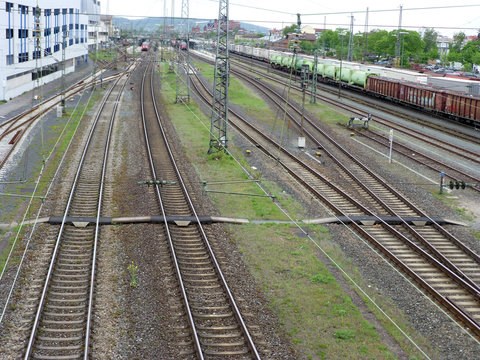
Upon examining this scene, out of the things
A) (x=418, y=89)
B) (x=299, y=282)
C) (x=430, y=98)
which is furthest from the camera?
(x=418, y=89)

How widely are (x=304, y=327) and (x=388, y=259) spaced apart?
16.6 feet

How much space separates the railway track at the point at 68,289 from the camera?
401 inches

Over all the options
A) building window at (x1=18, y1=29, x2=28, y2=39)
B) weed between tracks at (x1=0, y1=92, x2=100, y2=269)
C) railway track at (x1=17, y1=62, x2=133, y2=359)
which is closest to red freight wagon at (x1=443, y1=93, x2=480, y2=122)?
weed between tracks at (x1=0, y1=92, x2=100, y2=269)

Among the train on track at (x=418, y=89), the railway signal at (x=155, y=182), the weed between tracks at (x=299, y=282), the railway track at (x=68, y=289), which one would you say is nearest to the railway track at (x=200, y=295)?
the railway signal at (x=155, y=182)

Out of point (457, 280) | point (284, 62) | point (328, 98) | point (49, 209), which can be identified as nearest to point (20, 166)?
point (49, 209)

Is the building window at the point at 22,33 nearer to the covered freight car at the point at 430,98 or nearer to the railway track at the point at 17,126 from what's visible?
the railway track at the point at 17,126

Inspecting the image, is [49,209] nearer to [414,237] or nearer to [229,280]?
[229,280]

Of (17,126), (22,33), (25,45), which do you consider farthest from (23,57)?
(17,126)

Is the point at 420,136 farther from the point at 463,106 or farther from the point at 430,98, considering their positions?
the point at 430,98

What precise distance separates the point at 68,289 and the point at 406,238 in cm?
987

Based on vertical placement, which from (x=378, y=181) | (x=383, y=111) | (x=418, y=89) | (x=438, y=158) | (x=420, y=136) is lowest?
(x=378, y=181)

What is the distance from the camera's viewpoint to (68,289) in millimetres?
12617

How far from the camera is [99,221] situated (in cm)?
1720

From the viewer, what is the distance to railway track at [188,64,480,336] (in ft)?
43.3
